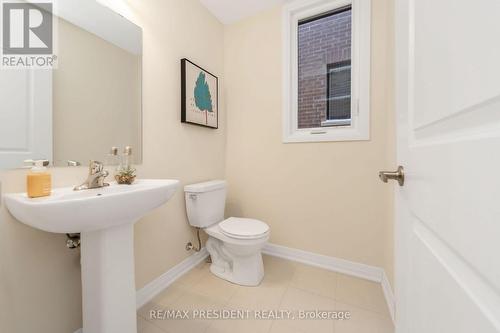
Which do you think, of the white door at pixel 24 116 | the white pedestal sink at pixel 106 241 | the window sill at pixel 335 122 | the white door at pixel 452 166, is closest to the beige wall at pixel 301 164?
the window sill at pixel 335 122

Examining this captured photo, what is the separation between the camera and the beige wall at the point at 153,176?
0.82 metres

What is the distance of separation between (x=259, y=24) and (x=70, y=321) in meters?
2.46

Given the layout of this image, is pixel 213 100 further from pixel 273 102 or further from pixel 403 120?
pixel 403 120

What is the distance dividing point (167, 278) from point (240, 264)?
528 millimetres

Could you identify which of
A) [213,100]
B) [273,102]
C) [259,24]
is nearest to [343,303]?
[273,102]

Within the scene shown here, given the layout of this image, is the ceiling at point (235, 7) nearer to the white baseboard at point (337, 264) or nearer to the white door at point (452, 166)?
the white door at point (452, 166)

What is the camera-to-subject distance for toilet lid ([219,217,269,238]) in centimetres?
138

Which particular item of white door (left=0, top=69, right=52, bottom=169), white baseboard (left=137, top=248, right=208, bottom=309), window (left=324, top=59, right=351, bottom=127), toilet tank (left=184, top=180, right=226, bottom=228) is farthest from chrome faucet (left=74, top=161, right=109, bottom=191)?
window (left=324, top=59, right=351, bottom=127)

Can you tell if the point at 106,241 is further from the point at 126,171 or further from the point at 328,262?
the point at 328,262

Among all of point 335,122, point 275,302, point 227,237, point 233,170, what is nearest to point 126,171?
point 227,237

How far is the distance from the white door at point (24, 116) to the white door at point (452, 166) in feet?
4.36

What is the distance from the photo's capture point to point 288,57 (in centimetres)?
178

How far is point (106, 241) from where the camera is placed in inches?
33.1

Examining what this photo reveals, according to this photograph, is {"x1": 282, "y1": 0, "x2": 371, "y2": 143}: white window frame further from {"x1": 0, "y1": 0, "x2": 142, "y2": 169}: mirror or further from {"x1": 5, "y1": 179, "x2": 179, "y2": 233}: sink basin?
{"x1": 5, "y1": 179, "x2": 179, "y2": 233}: sink basin
